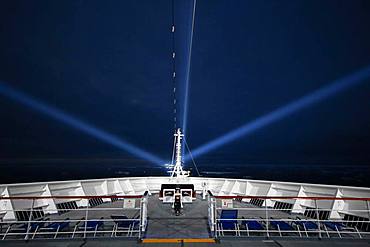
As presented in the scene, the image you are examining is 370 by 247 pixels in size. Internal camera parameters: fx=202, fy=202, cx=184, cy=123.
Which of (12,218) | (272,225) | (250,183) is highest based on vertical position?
(250,183)

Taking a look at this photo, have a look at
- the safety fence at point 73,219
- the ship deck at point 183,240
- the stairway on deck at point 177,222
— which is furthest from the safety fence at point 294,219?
the safety fence at point 73,219

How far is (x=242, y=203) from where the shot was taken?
1196 cm

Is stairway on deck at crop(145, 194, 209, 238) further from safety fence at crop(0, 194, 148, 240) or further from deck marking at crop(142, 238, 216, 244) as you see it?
safety fence at crop(0, 194, 148, 240)

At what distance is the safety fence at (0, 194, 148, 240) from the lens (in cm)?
545

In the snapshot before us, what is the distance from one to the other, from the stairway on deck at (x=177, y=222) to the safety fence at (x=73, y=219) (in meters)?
0.50

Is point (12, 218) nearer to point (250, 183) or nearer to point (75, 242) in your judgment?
point (75, 242)

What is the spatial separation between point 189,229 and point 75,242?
126 inches

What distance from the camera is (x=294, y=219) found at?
7281mm

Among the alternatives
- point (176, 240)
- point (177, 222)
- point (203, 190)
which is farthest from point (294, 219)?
point (203, 190)

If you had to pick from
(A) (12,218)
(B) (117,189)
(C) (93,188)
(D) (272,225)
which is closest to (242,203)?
(D) (272,225)

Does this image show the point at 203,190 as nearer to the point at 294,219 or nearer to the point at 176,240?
the point at 294,219

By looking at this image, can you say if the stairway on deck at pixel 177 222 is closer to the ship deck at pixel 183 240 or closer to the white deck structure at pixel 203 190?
the ship deck at pixel 183 240

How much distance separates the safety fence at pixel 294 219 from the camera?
563 centimetres

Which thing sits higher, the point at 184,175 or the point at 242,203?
the point at 184,175
